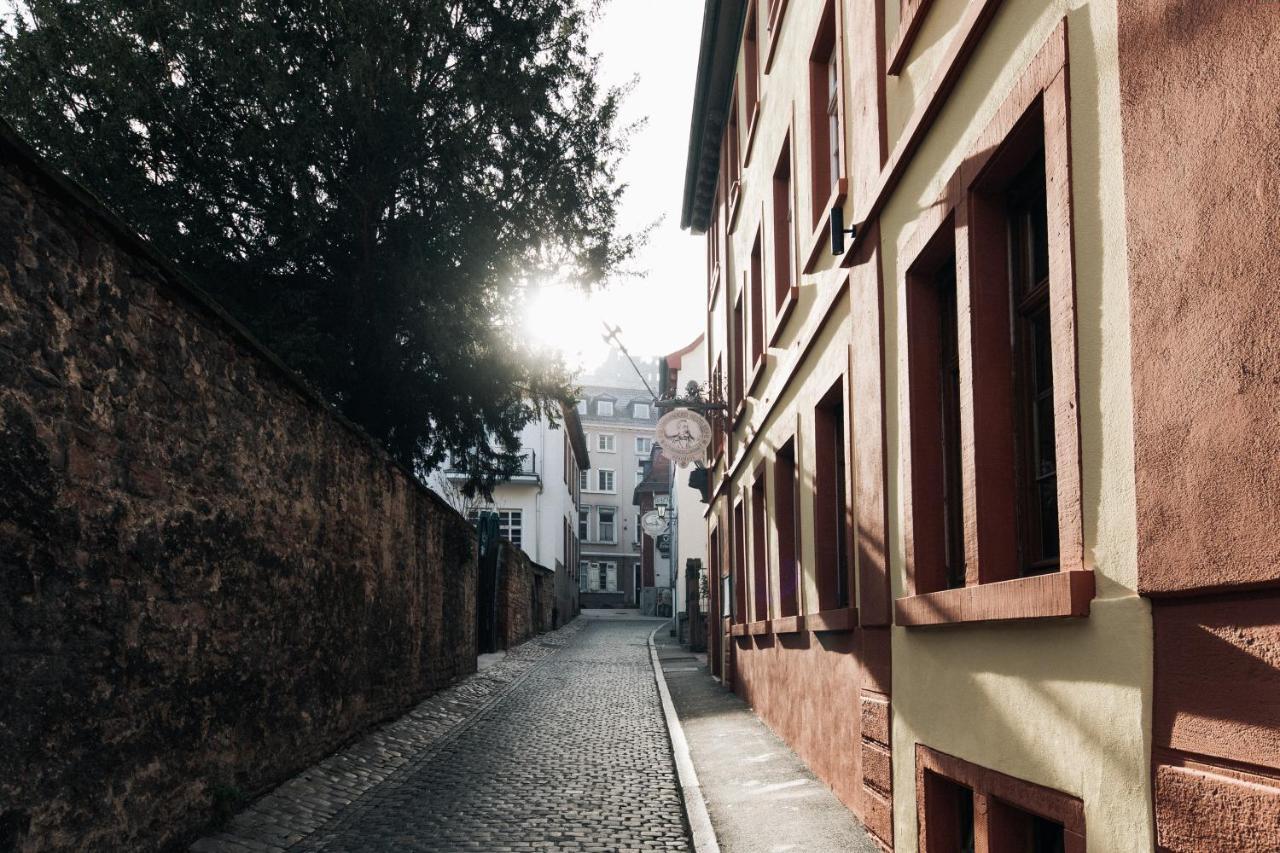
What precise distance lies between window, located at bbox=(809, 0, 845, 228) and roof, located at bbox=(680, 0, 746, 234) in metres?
6.83

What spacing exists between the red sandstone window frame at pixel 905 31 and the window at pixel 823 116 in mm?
2521

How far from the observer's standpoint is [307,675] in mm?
9047

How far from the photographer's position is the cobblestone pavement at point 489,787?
23.5 feet

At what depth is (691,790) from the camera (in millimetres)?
8516

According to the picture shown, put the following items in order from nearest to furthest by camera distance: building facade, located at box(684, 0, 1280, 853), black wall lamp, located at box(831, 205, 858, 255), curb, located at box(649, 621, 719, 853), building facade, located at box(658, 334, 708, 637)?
1. building facade, located at box(684, 0, 1280, 853)
2. curb, located at box(649, 621, 719, 853)
3. black wall lamp, located at box(831, 205, 858, 255)
4. building facade, located at box(658, 334, 708, 637)

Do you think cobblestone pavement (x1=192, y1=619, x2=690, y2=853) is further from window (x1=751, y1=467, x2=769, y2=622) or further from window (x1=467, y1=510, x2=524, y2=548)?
window (x1=467, y1=510, x2=524, y2=548)

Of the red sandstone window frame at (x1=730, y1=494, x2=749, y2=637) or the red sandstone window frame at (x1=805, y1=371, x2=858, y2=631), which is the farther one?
the red sandstone window frame at (x1=730, y1=494, x2=749, y2=637)

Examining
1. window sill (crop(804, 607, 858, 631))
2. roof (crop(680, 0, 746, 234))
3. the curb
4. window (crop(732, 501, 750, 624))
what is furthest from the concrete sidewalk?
roof (crop(680, 0, 746, 234))

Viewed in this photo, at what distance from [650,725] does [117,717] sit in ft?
26.9

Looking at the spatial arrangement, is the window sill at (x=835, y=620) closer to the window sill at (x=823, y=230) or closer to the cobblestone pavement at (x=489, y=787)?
the cobblestone pavement at (x=489, y=787)

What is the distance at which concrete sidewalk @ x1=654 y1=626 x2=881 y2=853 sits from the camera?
6758mm

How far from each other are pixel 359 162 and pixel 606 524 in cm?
6067

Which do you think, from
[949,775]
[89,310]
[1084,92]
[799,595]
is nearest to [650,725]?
[799,595]

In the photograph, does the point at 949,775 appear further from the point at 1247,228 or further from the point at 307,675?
the point at 307,675
